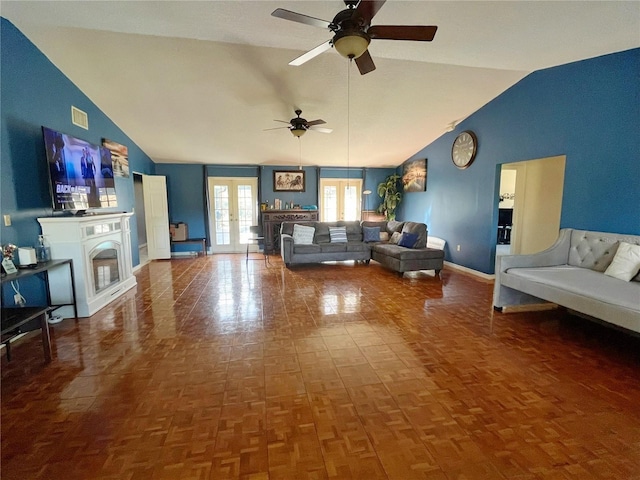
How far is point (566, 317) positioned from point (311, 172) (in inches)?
247

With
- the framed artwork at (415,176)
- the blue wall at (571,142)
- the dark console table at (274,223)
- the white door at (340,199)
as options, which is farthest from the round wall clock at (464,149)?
the dark console table at (274,223)

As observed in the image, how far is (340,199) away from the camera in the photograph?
8430 mm

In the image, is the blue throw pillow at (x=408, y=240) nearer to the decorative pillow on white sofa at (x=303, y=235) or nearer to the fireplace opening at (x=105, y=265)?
the decorative pillow on white sofa at (x=303, y=235)

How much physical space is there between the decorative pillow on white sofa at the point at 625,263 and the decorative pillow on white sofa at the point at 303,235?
441cm

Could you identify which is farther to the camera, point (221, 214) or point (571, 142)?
point (221, 214)

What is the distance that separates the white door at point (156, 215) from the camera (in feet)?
21.6

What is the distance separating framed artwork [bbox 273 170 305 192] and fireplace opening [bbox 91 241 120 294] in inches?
172

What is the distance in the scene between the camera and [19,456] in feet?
5.05

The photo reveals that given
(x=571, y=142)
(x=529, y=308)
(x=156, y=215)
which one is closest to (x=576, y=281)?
(x=529, y=308)

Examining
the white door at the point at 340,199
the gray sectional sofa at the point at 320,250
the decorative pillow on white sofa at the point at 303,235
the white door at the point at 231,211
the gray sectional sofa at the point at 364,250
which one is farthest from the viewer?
the white door at the point at 340,199

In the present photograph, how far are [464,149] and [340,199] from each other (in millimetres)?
3655

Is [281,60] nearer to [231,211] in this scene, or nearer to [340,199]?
[231,211]

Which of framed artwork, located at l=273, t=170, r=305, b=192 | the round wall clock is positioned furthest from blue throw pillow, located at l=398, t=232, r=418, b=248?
framed artwork, located at l=273, t=170, r=305, b=192

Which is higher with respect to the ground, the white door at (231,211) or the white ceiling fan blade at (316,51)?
the white ceiling fan blade at (316,51)
